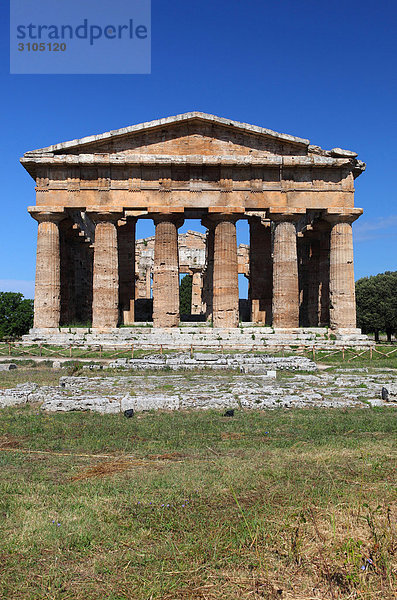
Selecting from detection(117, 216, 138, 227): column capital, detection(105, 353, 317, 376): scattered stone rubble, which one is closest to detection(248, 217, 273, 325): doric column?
detection(117, 216, 138, 227): column capital

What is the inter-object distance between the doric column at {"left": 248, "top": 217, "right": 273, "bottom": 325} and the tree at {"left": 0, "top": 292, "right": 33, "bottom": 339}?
23.9 metres

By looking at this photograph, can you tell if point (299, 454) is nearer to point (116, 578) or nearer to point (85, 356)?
point (116, 578)

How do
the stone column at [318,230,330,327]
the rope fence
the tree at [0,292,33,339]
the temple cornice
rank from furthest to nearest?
the tree at [0,292,33,339] < the stone column at [318,230,330,327] < the temple cornice < the rope fence

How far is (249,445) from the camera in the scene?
7723mm

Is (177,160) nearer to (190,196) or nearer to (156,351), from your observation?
(190,196)

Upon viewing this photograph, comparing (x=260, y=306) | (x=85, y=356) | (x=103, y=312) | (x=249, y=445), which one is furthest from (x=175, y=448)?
(x=260, y=306)

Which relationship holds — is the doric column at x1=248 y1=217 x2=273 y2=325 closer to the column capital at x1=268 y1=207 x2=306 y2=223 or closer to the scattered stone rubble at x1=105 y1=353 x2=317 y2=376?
the column capital at x1=268 y1=207 x2=306 y2=223

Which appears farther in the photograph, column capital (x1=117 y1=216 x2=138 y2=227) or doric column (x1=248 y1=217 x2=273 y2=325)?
doric column (x1=248 y1=217 x2=273 y2=325)

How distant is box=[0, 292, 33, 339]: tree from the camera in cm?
4556

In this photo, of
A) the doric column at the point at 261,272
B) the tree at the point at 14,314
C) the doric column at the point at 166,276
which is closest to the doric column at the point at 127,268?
the doric column at the point at 166,276

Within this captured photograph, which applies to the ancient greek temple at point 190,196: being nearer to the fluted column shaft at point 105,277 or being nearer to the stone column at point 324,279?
the fluted column shaft at point 105,277

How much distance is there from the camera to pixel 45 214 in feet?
93.3

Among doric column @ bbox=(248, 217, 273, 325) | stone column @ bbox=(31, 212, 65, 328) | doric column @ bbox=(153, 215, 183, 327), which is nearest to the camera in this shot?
stone column @ bbox=(31, 212, 65, 328)

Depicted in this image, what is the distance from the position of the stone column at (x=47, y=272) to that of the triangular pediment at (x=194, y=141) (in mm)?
4065
